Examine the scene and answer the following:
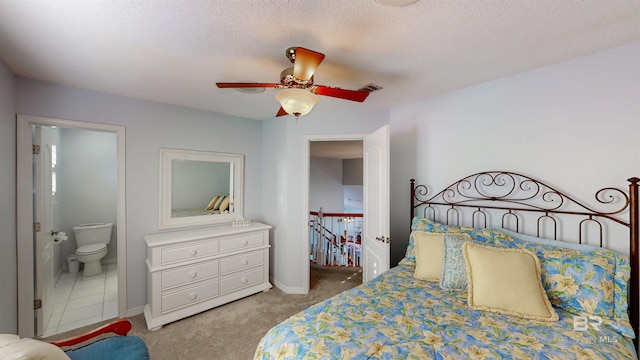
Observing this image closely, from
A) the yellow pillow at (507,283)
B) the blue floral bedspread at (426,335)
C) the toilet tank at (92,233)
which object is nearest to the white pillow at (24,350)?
the blue floral bedspread at (426,335)

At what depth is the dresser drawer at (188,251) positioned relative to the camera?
2465mm

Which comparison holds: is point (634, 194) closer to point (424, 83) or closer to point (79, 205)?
point (424, 83)

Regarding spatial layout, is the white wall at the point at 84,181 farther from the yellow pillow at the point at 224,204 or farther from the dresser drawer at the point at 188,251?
the dresser drawer at the point at 188,251

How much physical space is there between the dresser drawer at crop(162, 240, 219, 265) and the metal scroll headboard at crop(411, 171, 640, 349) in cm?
229

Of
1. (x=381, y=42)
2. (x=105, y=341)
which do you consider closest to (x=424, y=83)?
(x=381, y=42)

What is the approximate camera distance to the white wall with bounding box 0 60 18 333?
5.93 ft

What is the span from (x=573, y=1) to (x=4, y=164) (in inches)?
151

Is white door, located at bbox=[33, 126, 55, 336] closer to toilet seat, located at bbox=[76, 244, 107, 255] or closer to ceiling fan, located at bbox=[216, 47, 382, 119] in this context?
toilet seat, located at bbox=[76, 244, 107, 255]

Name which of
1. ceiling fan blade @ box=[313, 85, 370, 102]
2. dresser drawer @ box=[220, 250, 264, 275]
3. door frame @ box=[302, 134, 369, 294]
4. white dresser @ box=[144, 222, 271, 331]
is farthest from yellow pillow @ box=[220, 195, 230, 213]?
ceiling fan blade @ box=[313, 85, 370, 102]

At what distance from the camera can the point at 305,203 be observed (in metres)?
3.16

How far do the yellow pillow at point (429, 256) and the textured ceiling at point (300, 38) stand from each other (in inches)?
55.3

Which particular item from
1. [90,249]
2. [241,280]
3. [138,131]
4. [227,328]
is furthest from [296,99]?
[90,249]

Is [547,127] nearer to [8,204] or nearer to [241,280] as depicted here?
[241,280]

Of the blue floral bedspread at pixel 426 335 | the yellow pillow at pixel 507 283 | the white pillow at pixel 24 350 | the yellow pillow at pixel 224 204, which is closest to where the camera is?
the white pillow at pixel 24 350
